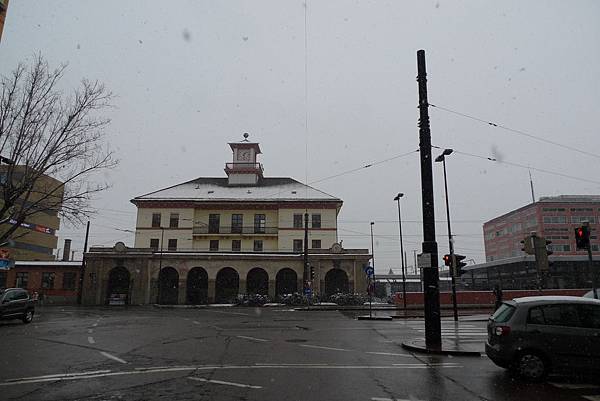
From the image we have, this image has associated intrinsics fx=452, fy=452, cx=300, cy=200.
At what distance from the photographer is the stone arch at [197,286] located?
48.8 m

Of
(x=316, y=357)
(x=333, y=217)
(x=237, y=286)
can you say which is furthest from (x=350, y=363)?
(x=333, y=217)

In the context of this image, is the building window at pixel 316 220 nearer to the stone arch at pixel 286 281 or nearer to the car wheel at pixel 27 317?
the stone arch at pixel 286 281

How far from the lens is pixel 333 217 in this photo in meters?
55.6

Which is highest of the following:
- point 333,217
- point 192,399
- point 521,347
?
point 333,217

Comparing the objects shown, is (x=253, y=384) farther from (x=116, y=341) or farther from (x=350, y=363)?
(x=116, y=341)

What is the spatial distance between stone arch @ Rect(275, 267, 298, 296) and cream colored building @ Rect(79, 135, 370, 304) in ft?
0.35

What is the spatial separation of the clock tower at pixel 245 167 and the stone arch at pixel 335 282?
63.1ft

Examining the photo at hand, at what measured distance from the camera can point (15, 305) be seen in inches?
853

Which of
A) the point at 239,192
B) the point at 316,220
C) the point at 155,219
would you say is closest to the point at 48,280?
the point at 155,219

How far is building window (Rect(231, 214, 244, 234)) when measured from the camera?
2230 inches

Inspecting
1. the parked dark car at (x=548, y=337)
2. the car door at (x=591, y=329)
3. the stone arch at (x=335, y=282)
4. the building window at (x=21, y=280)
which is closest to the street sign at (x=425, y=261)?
the parked dark car at (x=548, y=337)

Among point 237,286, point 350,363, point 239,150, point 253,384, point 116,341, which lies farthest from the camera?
point 239,150

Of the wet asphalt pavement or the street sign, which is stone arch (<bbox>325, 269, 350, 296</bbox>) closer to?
the wet asphalt pavement

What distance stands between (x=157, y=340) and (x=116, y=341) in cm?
125
